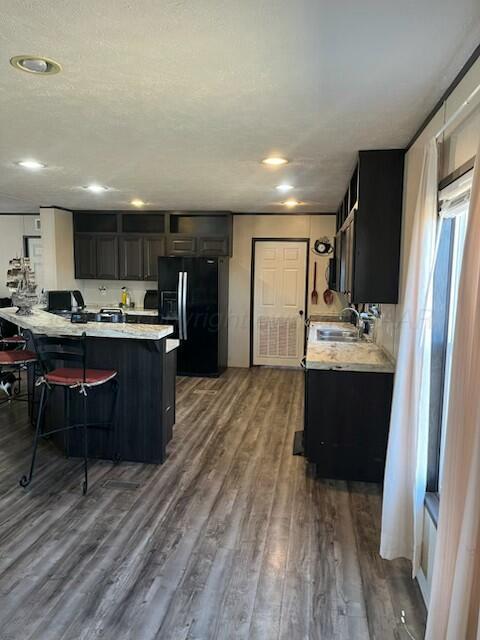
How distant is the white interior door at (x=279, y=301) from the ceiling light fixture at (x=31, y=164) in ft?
11.5

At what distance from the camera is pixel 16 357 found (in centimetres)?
379

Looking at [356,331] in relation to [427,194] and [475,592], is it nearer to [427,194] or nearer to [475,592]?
[427,194]

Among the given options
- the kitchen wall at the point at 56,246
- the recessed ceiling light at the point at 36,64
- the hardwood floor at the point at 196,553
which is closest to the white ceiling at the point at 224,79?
the recessed ceiling light at the point at 36,64

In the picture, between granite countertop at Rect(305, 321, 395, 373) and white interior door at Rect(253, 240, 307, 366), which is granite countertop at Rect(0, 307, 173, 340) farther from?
white interior door at Rect(253, 240, 307, 366)

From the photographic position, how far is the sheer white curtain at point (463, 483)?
1.24 m

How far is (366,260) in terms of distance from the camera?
322cm

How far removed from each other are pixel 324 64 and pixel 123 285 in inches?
226

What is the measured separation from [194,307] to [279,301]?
1.36 meters

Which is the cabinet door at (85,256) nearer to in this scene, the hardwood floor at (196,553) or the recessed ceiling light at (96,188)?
the recessed ceiling light at (96,188)

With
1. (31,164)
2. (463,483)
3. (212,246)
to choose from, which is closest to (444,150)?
(463,483)

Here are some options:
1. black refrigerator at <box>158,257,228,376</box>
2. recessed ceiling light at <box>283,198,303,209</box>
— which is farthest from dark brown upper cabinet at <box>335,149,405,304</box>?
black refrigerator at <box>158,257,228,376</box>

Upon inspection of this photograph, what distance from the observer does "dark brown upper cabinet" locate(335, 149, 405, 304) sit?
3.17 m

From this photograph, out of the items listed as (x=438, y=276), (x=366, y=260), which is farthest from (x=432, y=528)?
(x=366, y=260)

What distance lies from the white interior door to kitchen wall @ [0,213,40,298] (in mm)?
3822
